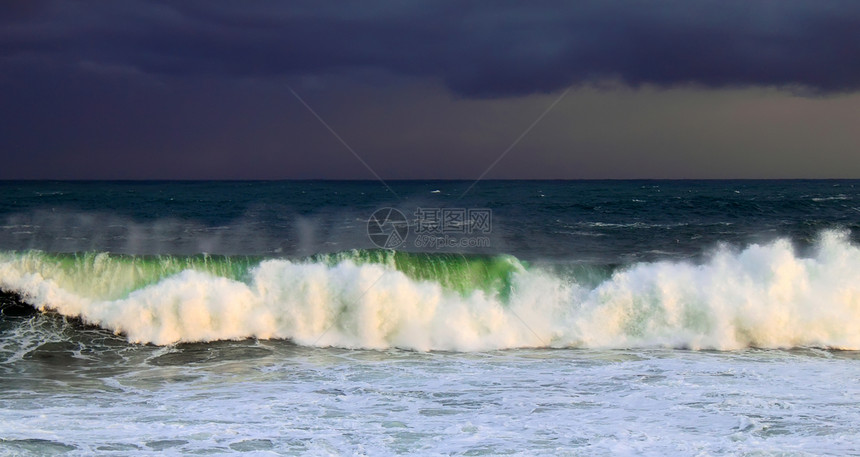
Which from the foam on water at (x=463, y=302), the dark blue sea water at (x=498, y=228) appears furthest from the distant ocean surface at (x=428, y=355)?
the dark blue sea water at (x=498, y=228)

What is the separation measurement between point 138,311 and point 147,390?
13.6 feet

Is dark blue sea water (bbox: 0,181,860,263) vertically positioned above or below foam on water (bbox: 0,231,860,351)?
above

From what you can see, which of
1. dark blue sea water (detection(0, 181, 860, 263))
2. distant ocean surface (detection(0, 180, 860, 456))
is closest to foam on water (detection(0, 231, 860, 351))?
distant ocean surface (detection(0, 180, 860, 456))

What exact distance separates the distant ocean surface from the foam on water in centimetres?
4

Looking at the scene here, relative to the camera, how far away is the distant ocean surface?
7.48 m

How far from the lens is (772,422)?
7793 millimetres

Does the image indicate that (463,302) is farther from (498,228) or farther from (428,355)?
(498,228)

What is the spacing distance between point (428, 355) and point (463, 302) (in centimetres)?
230

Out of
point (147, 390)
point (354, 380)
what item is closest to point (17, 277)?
point (147, 390)

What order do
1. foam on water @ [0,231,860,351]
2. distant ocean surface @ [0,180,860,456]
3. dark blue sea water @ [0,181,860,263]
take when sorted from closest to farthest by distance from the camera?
1. distant ocean surface @ [0,180,860,456]
2. foam on water @ [0,231,860,351]
3. dark blue sea water @ [0,181,860,263]

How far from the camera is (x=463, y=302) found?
13.7m

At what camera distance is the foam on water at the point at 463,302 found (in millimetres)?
12461

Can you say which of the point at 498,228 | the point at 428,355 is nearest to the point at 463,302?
the point at 428,355

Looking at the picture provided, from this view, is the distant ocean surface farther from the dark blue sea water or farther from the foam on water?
the dark blue sea water
